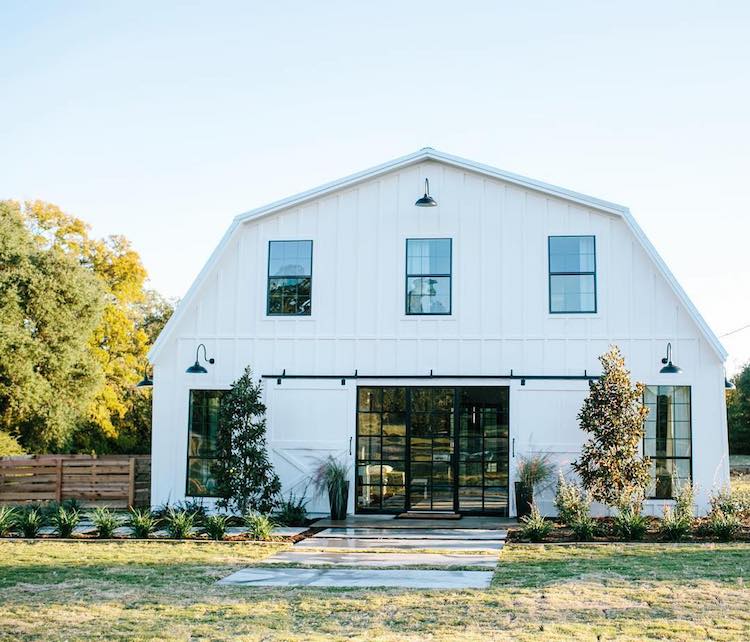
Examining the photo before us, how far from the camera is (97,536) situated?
1246 centimetres

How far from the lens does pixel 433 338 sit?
1512 cm

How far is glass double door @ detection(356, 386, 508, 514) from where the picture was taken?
14820mm

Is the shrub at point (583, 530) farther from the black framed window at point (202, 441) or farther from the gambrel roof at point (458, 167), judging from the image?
the black framed window at point (202, 441)

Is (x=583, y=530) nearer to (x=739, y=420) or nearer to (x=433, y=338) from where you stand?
(x=433, y=338)

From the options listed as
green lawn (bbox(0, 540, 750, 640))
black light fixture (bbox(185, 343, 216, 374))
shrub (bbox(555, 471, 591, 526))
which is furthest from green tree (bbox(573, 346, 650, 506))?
black light fixture (bbox(185, 343, 216, 374))

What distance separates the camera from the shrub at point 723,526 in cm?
1172

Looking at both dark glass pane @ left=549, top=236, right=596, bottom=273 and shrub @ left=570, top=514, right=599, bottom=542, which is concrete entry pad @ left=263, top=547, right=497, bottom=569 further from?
dark glass pane @ left=549, top=236, right=596, bottom=273

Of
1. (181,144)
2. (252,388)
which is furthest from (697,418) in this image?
(181,144)

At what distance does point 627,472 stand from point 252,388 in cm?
585

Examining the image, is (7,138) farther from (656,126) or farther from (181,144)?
(656,126)

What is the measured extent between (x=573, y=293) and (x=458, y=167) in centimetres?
282

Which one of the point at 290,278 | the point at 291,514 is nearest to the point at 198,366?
the point at 290,278

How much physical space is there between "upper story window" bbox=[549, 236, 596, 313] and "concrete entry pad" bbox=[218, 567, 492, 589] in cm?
636

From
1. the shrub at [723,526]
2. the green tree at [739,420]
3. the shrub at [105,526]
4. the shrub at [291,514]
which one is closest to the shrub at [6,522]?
the shrub at [105,526]
